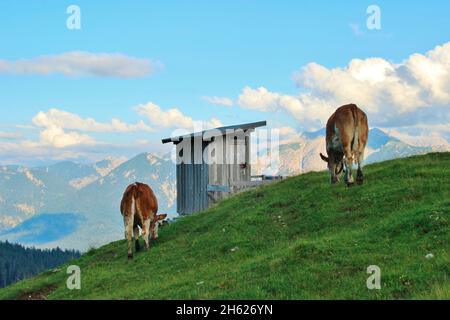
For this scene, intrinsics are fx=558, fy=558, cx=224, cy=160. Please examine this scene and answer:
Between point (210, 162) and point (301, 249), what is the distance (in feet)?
80.0

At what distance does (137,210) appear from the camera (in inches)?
880

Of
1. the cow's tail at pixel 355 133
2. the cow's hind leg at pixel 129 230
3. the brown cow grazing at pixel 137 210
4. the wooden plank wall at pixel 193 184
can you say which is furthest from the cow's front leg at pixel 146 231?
the wooden plank wall at pixel 193 184

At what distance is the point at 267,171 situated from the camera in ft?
145

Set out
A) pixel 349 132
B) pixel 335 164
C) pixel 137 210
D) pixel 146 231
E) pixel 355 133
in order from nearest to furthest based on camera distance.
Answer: pixel 349 132 → pixel 355 133 → pixel 137 210 → pixel 146 231 → pixel 335 164

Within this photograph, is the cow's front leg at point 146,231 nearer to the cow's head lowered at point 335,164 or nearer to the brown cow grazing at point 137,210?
the brown cow grazing at point 137,210

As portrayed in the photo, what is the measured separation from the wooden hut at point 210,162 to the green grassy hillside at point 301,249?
10.3m

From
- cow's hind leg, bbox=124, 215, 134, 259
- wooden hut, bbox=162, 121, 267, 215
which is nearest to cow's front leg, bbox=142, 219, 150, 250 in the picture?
cow's hind leg, bbox=124, 215, 134, 259

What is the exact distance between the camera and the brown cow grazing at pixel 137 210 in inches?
874

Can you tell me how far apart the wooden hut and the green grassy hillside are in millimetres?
10320

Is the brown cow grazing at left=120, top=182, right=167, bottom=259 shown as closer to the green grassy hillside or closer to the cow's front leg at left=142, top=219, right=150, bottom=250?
the cow's front leg at left=142, top=219, right=150, bottom=250

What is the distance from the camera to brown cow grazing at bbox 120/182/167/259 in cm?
2220

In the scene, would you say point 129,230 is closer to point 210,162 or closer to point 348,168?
point 348,168

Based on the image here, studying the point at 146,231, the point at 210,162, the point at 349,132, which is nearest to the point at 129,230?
the point at 146,231

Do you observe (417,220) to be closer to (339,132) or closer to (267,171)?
(339,132)
